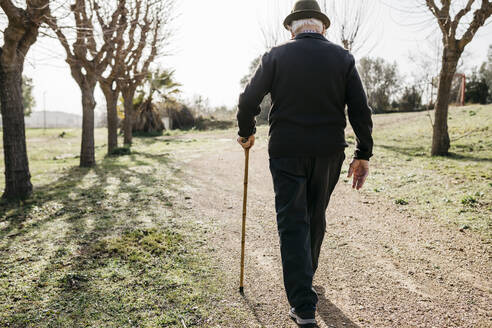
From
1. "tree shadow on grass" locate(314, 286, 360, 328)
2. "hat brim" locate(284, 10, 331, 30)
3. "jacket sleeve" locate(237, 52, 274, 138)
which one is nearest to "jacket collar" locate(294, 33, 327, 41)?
"hat brim" locate(284, 10, 331, 30)

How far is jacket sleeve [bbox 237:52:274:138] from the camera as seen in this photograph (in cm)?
257

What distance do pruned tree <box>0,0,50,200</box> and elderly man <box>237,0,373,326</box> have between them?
544 cm

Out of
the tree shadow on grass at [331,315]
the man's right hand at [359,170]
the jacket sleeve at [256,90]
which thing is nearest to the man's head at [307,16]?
the jacket sleeve at [256,90]

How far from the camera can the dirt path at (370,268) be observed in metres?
2.78

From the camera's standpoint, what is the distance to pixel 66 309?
279cm

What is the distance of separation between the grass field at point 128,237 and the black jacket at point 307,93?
1614 millimetres

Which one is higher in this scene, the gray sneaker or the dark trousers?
the dark trousers

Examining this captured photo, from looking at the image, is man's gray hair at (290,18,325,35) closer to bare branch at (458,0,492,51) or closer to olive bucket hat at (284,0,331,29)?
olive bucket hat at (284,0,331,29)

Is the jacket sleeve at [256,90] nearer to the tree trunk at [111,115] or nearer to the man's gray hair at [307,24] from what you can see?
the man's gray hair at [307,24]

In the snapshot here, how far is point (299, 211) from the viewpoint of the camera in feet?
8.30

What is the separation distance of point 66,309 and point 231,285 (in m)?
1.44

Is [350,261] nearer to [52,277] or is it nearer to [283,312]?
[283,312]

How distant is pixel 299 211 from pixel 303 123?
0.67m

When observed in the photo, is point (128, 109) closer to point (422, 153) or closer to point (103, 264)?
point (422, 153)
